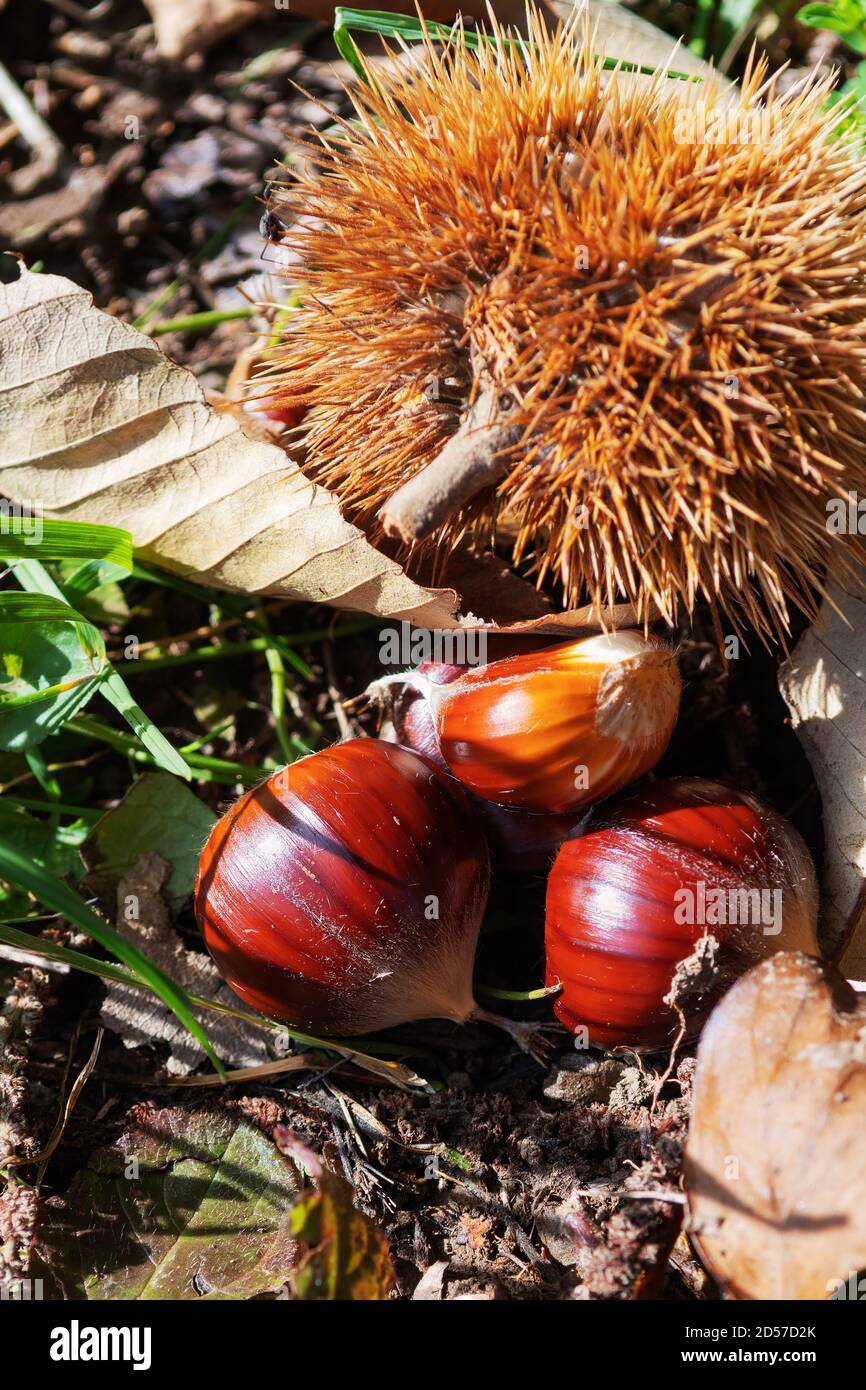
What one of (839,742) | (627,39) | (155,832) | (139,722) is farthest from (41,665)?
(627,39)

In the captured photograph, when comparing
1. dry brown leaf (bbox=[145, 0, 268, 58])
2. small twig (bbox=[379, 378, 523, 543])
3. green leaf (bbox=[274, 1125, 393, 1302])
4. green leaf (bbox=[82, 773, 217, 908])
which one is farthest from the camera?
dry brown leaf (bbox=[145, 0, 268, 58])

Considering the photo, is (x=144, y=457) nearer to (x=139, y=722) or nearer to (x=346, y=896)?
(x=139, y=722)

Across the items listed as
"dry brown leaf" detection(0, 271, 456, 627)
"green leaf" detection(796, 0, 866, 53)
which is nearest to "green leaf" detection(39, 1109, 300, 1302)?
"dry brown leaf" detection(0, 271, 456, 627)

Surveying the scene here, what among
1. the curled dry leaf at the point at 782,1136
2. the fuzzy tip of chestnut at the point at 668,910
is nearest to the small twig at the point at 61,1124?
the fuzzy tip of chestnut at the point at 668,910

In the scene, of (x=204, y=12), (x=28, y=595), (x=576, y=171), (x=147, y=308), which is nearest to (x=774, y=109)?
(x=576, y=171)

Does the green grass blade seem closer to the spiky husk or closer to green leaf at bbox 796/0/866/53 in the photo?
the spiky husk

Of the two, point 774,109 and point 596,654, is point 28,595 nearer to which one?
point 596,654

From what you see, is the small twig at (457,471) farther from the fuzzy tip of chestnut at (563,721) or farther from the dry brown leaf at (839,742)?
the dry brown leaf at (839,742)
